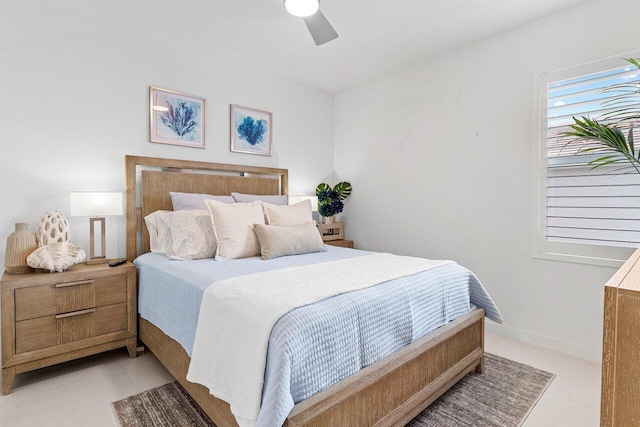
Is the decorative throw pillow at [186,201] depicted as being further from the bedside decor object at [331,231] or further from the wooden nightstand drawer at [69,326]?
the bedside decor object at [331,231]

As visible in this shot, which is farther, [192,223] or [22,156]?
[192,223]

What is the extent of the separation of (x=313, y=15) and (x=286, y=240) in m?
1.57

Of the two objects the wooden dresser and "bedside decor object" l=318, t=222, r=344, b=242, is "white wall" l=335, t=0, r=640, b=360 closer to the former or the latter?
"bedside decor object" l=318, t=222, r=344, b=242

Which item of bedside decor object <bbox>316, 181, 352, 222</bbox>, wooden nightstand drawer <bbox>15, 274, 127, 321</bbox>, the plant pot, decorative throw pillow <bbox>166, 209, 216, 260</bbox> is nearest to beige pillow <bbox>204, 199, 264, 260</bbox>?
decorative throw pillow <bbox>166, 209, 216, 260</bbox>

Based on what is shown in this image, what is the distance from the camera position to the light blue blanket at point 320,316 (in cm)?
121

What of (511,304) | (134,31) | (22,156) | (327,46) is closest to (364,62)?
(327,46)

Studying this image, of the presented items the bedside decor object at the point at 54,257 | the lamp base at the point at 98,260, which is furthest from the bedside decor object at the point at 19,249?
the lamp base at the point at 98,260

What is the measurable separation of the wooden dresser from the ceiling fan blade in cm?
209

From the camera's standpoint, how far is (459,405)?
1.90 meters

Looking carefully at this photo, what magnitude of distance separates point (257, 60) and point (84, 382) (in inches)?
122

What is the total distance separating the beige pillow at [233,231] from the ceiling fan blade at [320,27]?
141 centimetres

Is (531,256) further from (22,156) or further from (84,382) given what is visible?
(22,156)

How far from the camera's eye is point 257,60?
11.3ft

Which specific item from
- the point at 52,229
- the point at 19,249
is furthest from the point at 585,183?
the point at 19,249
